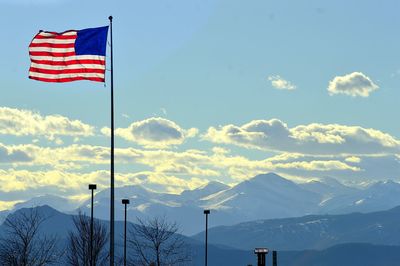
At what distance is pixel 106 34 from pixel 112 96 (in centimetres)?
270

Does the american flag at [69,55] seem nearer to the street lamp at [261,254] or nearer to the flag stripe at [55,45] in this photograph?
the flag stripe at [55,45]

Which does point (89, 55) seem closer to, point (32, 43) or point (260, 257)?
point (32, 43)

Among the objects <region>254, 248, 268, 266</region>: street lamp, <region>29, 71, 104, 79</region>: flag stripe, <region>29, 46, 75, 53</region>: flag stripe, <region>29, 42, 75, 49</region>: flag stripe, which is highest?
<region>29, 42, 75, 49</region>: flag stripe

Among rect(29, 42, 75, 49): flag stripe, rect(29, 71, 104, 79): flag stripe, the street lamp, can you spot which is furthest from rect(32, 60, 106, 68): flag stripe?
the street lamp

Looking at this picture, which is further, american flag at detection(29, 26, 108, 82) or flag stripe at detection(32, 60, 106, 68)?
flag stripe at detection(32, 60, 106, 68)

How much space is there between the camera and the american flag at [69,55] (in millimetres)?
37688

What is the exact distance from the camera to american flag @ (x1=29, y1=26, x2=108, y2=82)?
3769cm

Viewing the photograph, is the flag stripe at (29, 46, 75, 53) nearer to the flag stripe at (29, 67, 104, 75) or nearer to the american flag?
the american flag

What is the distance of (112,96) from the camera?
39.5 m

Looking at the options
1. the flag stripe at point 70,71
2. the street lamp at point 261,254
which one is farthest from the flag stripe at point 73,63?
the street lamp at point 261,254

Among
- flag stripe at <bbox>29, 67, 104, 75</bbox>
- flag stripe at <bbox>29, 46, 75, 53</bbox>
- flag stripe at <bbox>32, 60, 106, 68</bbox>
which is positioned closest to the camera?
flag stripe at <bbox>29, 67, 104, 75</bbox>

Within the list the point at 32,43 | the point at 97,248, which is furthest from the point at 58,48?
the point at 97,248

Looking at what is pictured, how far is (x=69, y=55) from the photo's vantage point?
38.2 metres

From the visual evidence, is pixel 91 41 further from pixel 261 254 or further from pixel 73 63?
pixel 261 254
